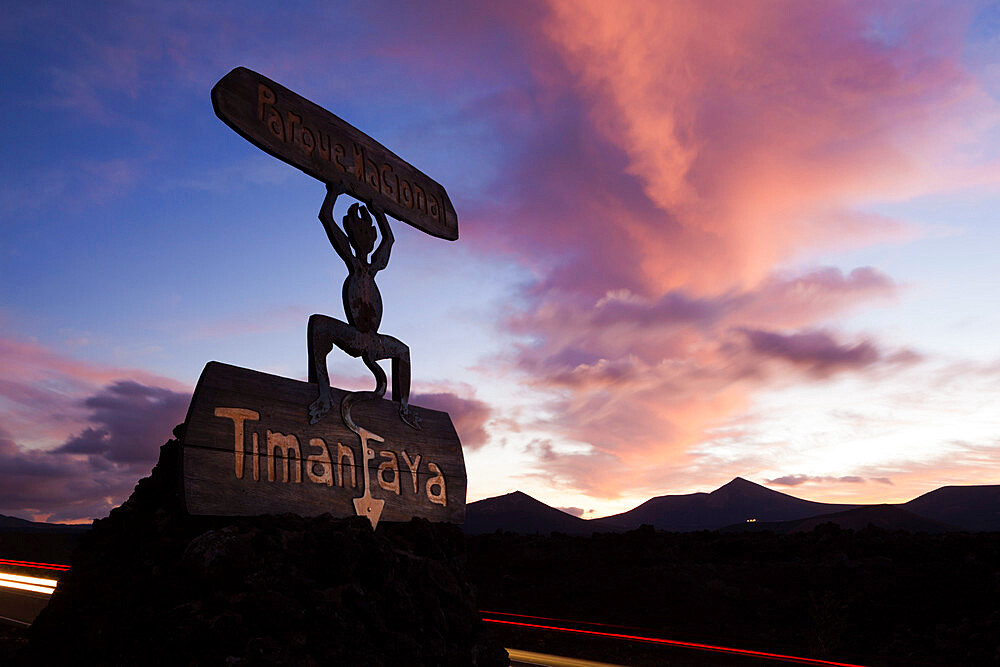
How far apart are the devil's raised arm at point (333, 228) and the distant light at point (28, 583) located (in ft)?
26.3

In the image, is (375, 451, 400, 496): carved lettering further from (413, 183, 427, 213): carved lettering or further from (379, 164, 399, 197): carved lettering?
(413, 183, 427, 213): carved lettering

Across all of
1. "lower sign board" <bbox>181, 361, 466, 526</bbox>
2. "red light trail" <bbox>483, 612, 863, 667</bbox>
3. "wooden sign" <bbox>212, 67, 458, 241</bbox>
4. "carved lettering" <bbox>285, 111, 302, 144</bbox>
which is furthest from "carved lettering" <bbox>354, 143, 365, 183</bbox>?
"red light trail" <bbox>483, 612, 863, 667</bbox>

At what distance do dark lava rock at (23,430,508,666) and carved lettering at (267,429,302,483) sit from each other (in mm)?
387

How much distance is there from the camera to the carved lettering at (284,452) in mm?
5859

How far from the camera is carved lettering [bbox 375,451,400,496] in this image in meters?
6.72

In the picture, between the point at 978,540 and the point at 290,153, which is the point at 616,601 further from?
the point at 290,153

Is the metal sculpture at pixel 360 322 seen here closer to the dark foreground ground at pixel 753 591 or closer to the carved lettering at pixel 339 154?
the carved lettering at pixel 339 154

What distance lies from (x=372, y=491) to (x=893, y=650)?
13.2m

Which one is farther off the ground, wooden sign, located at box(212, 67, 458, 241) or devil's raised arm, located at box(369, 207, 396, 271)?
wooden sign, located at box(212, 67, 458, 241)

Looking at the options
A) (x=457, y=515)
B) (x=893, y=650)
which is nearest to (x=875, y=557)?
(x=893, y=650)

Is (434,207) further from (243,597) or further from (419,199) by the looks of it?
(243,597)

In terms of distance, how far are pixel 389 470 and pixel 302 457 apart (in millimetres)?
987

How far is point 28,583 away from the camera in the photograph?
1179 cm

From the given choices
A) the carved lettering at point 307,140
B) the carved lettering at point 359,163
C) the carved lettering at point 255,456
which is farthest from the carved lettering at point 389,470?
the carved lettering at point 307,140
